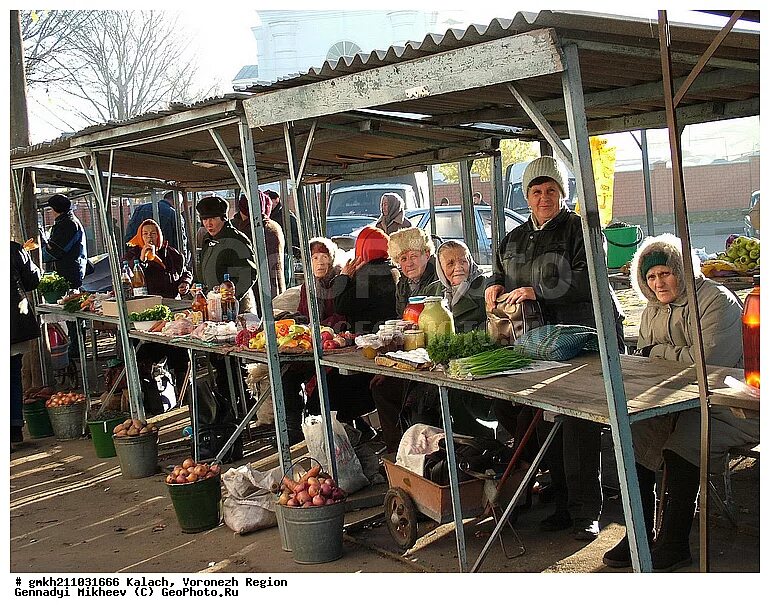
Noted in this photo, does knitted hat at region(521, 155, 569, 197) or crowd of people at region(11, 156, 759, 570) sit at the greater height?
knitted hat at region(521, 155, 569, 197)

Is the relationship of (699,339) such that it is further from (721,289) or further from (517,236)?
(517,236)

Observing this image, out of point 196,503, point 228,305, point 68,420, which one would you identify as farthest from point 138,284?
point 196,503

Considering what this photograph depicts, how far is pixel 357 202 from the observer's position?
1389cm

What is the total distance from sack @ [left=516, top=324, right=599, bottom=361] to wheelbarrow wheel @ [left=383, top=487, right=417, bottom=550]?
3.36 ft

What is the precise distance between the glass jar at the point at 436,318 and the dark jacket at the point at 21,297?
13.9 feet

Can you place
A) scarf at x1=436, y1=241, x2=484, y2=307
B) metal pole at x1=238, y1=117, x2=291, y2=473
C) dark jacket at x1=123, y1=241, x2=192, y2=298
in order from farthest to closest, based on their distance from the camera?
dark jacket at x1=123, y1=241, x2=192, y2=298 < metal pole at x1=238, y1=117, x2=291, y2=473 < scarf at x1=436, y1=241, x2=484, y2=307

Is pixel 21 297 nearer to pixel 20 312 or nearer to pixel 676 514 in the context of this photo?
pixel 20 312

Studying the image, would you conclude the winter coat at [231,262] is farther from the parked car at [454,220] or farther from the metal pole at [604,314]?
the parked car at [454,220]

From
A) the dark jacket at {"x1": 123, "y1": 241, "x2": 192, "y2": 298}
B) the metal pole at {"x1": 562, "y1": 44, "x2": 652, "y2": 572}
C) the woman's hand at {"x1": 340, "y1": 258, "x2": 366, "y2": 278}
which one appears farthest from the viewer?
the dark jacket at {"x1": 123, "y1": 241, "x2": 192, "y2": 298}

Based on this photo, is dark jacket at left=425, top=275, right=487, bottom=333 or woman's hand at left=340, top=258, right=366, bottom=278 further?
woman's hand at left=340, top=258, right=366, bottom=278

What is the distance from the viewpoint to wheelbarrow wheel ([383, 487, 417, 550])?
462cm

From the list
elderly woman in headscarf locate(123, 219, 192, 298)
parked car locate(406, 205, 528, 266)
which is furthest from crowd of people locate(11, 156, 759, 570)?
parked car locate(406, 205, 528, 266)

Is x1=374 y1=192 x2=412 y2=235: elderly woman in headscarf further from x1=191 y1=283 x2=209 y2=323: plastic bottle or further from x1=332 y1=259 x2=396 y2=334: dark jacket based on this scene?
x1=332 y1=259 x2=396 y2=334: dark jacket

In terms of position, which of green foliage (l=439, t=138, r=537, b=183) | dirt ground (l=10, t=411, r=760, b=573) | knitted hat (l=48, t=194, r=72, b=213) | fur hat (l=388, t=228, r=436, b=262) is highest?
green foliage (l=439, t=138, r=537, b=183)
